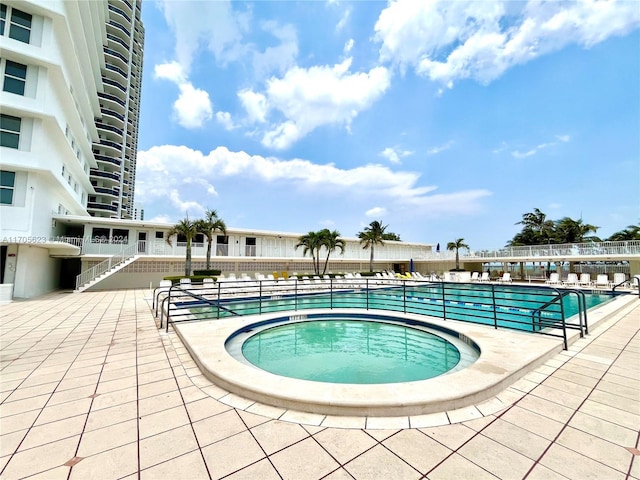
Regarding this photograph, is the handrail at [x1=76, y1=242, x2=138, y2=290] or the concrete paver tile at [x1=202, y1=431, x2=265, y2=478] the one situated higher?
the handrail at [x1=76, y1=242, x2=138, y2=290]

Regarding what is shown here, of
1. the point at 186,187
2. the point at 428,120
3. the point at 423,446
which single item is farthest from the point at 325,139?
the point at 423,446

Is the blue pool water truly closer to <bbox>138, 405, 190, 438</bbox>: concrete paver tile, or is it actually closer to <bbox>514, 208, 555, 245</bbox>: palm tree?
<bbox>138, 405, 190, 438</bbox>: concrete paver tile

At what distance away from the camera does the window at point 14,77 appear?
39.6ft

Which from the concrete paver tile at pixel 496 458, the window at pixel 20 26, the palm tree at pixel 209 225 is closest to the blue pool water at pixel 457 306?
the concrete paver tile at pixel 496 458

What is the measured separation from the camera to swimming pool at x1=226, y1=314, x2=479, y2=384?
453 cm

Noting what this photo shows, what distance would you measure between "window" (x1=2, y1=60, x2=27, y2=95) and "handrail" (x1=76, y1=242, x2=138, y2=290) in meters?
8.83

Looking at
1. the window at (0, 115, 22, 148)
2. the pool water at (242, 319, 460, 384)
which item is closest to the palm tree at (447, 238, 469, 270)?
the pool water at (242, 319, 460, 384)

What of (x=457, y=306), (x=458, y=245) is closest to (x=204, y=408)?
(x=457, y=306)

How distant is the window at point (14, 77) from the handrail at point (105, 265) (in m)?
8.83

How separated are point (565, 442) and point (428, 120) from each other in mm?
16498

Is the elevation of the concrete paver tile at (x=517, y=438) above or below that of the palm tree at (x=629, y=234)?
below

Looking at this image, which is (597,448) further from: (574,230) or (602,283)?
(574,230)

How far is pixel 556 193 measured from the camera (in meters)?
28.6

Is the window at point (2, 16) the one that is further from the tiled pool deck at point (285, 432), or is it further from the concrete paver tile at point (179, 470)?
the concrete paver tile at point (179, 470)
